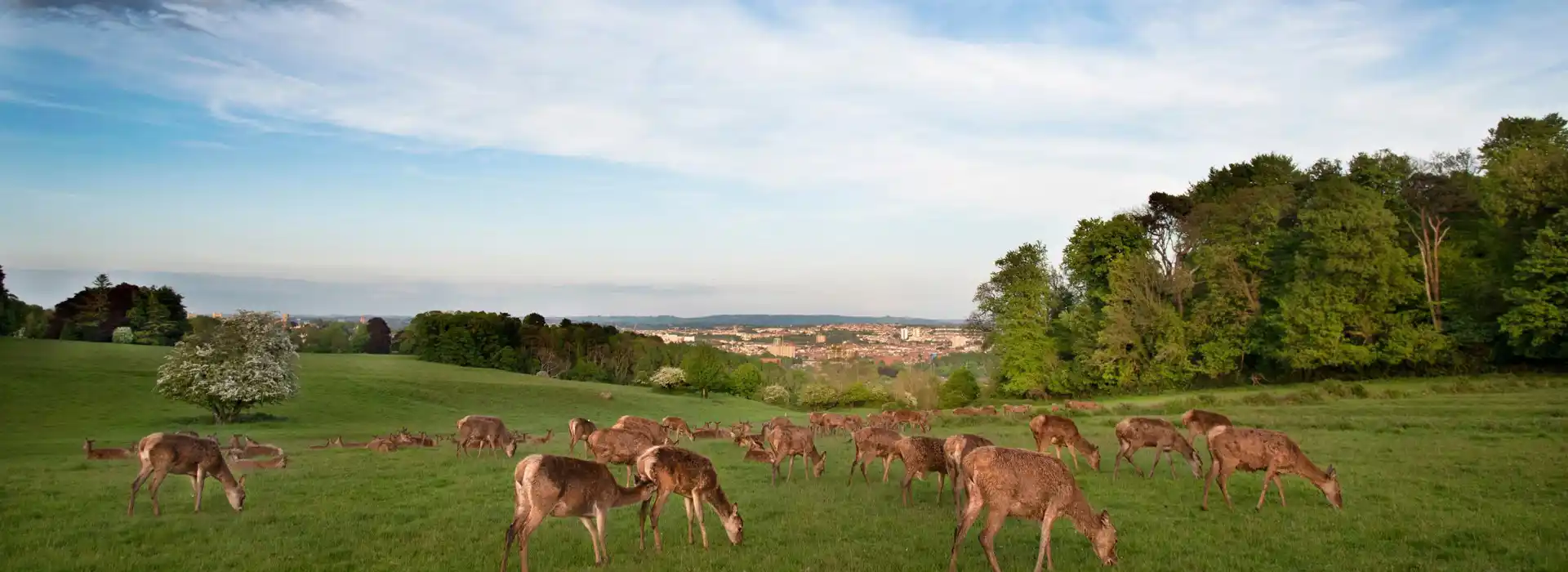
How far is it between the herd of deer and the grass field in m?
0.51

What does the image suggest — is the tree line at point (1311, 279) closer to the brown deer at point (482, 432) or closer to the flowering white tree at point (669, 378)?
the flowering white tree at point (669, 378)

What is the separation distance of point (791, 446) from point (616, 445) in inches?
179

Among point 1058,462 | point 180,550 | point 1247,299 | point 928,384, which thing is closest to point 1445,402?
point 1247,299

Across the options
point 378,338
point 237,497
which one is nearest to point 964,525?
point 237,497

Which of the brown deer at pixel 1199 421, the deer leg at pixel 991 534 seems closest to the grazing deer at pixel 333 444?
the deer leg at pixel 991 534

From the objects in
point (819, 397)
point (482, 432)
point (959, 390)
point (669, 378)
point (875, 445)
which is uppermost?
point (875, 445)

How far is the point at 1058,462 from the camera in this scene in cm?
1062

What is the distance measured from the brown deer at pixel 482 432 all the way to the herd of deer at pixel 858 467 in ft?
0.29

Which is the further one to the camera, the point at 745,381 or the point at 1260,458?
the point at 745,381

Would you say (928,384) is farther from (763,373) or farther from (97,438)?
(97,438)

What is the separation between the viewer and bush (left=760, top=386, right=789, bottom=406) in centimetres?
8244

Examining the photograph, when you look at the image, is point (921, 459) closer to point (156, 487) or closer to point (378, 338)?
point (156, 487)

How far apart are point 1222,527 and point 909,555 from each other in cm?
560

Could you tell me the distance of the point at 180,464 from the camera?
14.1m
